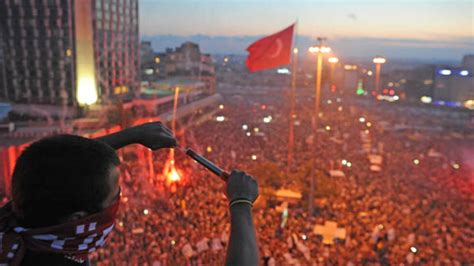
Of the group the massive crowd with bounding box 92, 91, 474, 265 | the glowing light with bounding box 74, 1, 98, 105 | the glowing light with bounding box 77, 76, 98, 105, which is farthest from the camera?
the glowing light with bounding box 74, 1, 98, 105

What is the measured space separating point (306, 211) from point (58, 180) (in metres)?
11.4

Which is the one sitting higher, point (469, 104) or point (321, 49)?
point (321, 49)

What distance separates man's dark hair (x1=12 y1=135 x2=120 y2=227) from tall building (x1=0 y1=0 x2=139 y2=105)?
28828 millimetres

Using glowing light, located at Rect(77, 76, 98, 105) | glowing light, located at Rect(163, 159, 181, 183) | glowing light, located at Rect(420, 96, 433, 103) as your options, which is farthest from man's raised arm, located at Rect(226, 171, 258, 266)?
glowing light, located at Rect(420, 96, 433, 103)

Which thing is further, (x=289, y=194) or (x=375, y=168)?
(x=375, y=168)

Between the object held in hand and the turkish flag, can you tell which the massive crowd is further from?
the object held in hand

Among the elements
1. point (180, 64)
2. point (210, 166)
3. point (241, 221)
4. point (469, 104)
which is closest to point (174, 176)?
point (210, 166)

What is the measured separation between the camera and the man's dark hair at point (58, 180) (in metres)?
1.18

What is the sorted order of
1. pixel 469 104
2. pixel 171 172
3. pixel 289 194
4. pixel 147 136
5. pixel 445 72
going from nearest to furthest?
pixel 147 136, pixel 289 194, pixel 171 172, pixel 469 104, pixel 445 72

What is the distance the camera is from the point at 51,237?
1.22 m

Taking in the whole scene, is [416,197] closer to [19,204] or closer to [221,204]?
[221,204]

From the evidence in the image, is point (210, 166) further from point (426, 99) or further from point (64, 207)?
point (426, 99)

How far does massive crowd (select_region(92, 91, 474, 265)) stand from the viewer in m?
8.73

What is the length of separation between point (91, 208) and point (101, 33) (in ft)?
107
